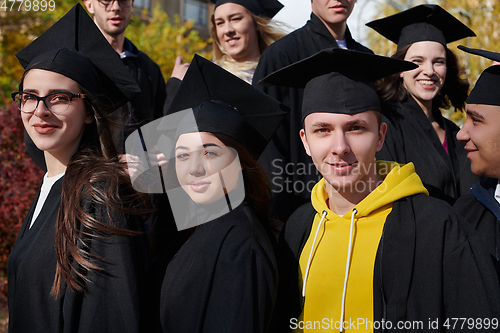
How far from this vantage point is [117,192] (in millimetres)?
2332

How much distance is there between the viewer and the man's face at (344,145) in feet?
7.63

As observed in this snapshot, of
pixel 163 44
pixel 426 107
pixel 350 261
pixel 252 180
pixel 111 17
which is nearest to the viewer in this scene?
pixel 350 261

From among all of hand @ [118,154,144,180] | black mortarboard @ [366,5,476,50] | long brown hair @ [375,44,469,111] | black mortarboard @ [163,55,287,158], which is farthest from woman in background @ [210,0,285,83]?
hand @ [118,154,144,180]

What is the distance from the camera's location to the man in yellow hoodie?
6.88 feet

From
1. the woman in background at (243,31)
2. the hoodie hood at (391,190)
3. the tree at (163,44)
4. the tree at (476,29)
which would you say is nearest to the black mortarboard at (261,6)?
the woman in background at (243,31)

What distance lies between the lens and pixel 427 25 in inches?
151

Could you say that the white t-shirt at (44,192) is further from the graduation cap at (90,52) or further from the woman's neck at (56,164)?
the graduation cap at (90,52)

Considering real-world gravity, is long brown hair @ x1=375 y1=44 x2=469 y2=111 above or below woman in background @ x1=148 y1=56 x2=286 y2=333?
above

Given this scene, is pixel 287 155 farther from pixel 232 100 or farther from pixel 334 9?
pixel 334 9

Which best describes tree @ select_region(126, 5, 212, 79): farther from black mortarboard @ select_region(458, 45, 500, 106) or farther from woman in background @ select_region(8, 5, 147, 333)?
black mortarboard @ select_region(458, 45, 500, 106)

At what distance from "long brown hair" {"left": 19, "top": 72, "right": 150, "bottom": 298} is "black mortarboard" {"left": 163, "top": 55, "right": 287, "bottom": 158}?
435 millimetres

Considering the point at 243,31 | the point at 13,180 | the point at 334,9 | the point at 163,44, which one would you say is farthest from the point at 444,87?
the point at 163,44

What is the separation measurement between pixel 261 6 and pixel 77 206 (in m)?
3.19

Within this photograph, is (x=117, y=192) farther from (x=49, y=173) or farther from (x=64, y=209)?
(x=49, y=173)
